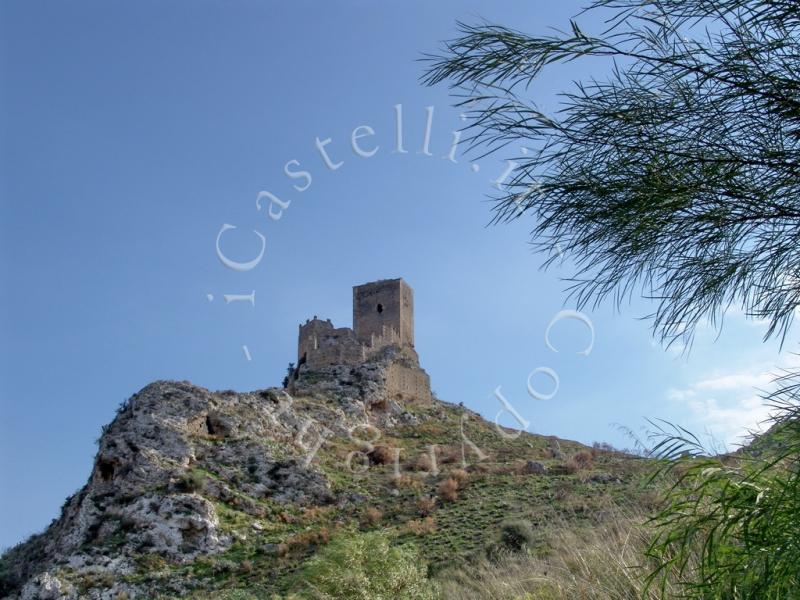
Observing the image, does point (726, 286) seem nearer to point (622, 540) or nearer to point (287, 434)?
point (622, 540)

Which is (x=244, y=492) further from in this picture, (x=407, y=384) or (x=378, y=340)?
(x=378, y=340)

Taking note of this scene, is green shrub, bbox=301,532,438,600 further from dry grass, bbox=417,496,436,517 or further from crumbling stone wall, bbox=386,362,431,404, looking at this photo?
crumbling stone wall, bbox=386,362,431,404

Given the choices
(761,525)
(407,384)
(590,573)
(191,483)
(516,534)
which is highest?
(407,384)

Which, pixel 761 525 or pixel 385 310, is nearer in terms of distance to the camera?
pixel 761 525

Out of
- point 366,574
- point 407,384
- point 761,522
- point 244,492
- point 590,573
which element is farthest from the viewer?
point 407,384

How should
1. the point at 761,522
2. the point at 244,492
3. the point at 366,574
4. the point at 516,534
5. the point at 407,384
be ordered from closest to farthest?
1. the point at 761,522
2. the point at 366,574
3. the point at 516,534
4. the point at 244,492
5. the point at 407,384

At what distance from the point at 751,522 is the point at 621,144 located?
5.80ft

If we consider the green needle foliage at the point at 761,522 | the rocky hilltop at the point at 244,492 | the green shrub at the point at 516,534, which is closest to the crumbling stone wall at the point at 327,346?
the rocky hilltop at the point at 244,492

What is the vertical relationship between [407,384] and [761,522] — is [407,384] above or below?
above

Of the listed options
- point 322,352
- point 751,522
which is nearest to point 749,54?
point 751,522

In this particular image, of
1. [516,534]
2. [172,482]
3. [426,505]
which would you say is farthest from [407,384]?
[516,534]

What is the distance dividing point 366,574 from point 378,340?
25.4 metres

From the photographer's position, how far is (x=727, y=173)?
341 cm

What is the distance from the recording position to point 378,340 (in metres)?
35.5
